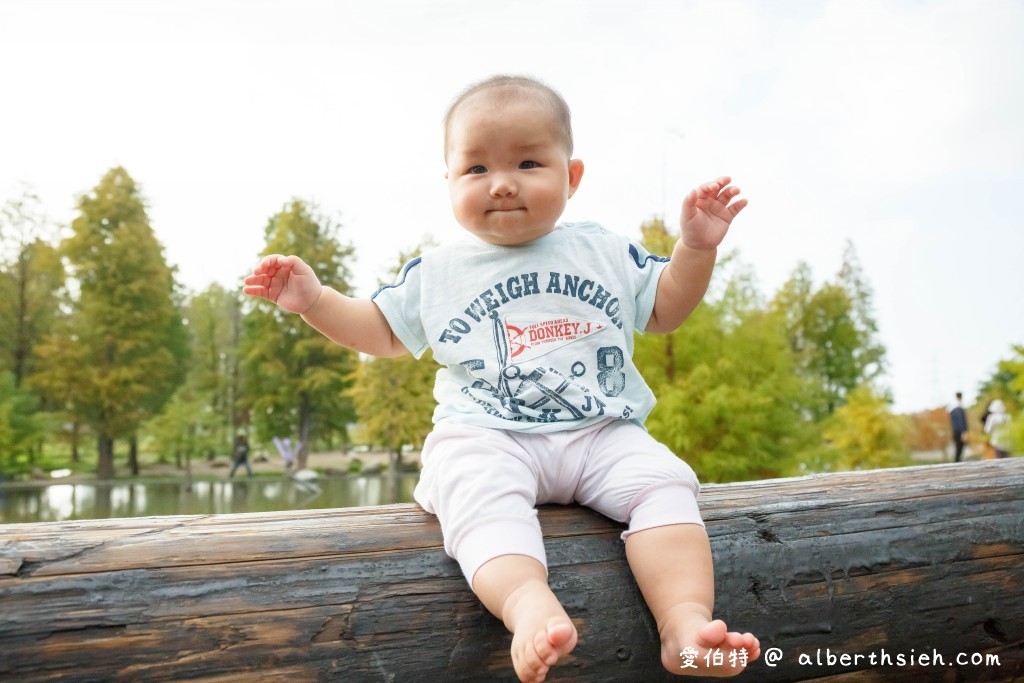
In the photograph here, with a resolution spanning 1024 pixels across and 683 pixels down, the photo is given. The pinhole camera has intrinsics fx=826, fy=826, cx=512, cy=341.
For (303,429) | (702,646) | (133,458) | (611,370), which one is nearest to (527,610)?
(702,646)

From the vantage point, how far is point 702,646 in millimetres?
1482

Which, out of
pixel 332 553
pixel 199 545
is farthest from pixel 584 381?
pixel 199 545

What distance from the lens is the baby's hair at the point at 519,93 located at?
1.97 m

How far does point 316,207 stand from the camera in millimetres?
21922

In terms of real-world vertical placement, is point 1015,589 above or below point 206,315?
below

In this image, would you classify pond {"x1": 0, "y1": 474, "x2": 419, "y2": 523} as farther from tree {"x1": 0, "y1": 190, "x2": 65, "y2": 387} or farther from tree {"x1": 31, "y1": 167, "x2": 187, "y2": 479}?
tree {"x1": 0, "y1": 190, "x2": 65, "y2": 387}

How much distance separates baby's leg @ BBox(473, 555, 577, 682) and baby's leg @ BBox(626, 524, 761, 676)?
231mm

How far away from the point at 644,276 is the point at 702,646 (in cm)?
97

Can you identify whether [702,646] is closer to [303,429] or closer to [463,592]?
[463,592]

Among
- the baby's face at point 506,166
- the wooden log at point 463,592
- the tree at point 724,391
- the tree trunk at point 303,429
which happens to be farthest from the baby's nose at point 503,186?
the tree trunk at point 303,429

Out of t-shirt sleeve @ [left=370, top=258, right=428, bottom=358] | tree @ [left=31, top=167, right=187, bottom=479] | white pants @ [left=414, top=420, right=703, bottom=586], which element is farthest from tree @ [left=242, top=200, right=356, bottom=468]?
white pants @ [left=414, top=420, right=703, bottom=586]

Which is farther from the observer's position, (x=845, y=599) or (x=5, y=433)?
(x=5, y=433)

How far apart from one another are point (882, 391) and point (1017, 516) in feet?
68.5

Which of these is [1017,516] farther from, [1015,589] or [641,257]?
[641,257]
